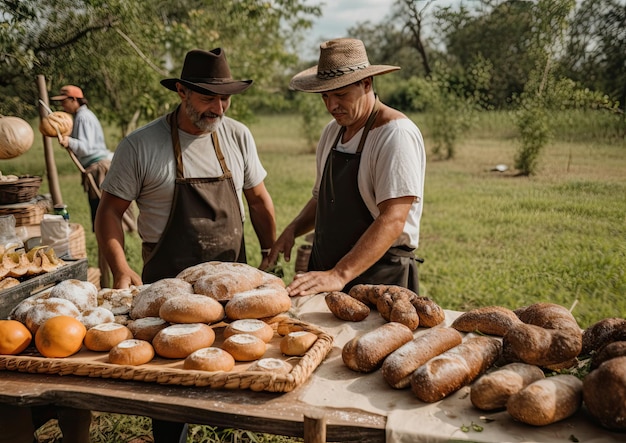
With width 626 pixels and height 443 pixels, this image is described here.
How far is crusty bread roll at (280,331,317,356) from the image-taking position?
1.85 m

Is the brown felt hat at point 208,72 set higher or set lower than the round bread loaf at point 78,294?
higher

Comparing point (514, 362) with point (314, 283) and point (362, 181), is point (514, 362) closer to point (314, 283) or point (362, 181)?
point (314, 283)

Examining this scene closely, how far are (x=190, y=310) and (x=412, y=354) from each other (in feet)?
2.60

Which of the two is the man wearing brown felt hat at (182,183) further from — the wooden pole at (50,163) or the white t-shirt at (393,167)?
the wooden pole at (50,163)

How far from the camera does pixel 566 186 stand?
5.48 m

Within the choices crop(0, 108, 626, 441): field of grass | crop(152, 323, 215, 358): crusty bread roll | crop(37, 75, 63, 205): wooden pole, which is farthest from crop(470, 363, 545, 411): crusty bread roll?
crop(37, 75, 63, 205): wooden pole

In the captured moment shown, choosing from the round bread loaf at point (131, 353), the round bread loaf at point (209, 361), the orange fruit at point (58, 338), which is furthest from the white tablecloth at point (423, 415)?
the orange fruit at point (58, 338)

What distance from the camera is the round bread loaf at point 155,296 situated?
6.69 ft

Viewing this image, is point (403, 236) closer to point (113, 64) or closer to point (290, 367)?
point (290, 367)

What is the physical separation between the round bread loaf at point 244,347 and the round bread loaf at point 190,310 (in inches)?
5.6

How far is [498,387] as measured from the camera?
150cm

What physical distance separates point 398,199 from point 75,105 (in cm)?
633

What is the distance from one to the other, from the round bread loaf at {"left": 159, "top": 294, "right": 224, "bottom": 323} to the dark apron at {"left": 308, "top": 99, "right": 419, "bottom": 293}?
3.60 feet

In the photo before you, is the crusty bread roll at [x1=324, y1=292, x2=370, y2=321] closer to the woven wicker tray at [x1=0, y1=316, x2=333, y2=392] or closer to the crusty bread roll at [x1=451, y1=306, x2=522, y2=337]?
the woven wicker tray at [x1=0, y1=316, x2=333, y2=392]
